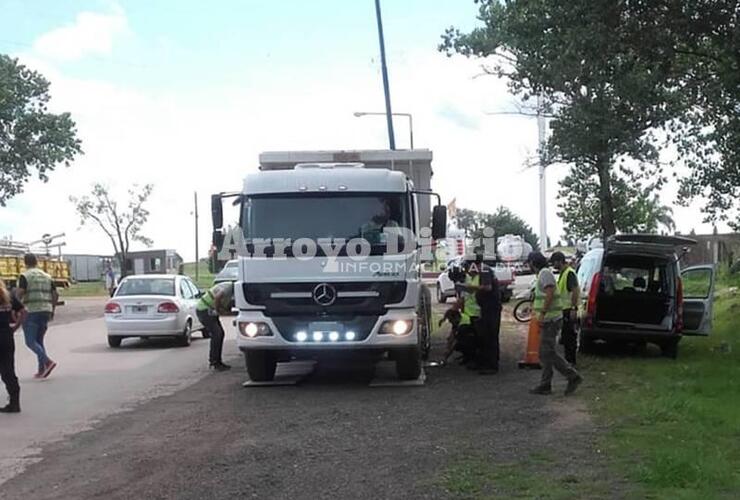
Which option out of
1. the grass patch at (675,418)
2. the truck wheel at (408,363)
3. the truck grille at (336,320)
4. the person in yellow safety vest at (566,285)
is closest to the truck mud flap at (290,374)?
the truck grille at (336,320)

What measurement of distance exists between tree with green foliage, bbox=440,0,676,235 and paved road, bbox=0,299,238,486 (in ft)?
24.3

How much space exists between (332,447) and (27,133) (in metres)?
27.7

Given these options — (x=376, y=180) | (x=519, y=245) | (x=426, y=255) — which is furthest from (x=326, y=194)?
(x=519, y=245)

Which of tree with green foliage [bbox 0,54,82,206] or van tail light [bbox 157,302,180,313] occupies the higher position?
tree with green foliage [bbox 0,54,82,206]

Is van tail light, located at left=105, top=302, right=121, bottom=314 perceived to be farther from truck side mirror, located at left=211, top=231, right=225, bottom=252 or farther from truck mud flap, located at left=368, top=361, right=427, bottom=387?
truck side mirror, located at left=211, top=231, right=225, bottom=252

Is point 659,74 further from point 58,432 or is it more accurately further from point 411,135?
point 411,135

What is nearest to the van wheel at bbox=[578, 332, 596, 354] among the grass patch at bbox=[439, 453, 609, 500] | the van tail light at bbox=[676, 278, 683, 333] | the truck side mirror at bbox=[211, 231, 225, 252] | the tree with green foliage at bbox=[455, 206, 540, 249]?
the van tail light at bbox=[676, 278, 683, 333]

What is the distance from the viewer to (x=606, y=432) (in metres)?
8.21

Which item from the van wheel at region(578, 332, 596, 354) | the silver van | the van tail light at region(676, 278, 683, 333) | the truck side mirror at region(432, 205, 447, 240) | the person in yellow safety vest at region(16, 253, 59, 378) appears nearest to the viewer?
the truck side mirror at region(432, 205, 447, 240)

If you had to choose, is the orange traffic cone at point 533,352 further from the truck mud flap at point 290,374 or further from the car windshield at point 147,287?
the car windshield at point 147,287

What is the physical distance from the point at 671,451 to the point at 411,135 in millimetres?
20887

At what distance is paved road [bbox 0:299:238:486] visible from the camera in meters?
9.14

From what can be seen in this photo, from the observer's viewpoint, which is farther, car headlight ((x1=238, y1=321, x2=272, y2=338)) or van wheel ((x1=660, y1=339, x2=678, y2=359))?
van wheel ((x1=660, y1=339, x2=678, y2=359))

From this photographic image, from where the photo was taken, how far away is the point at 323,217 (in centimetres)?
1127
